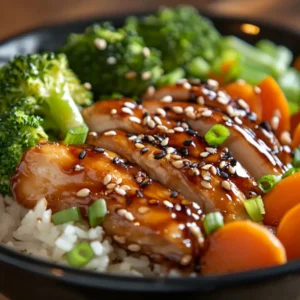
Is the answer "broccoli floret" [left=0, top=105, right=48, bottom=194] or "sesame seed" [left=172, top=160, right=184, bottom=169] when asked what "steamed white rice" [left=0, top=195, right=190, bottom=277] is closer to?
"broccoli floret" [left=0, top=105, right=48, bottom=194]

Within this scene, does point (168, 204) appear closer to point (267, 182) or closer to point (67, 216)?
point (67, 216)

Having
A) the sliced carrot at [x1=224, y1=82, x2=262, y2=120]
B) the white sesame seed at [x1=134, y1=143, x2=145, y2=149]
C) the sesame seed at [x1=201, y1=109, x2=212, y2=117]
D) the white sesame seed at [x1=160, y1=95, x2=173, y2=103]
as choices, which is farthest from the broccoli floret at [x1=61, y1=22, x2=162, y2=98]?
the white sesame seed at [x1=134, y1=143, x2=145, y2=149]

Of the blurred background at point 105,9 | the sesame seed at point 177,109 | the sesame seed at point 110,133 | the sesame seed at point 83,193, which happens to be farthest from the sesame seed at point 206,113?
the blurred background at point 105,9

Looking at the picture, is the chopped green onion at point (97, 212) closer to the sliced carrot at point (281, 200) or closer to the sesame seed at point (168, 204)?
the sesame seed at point (168, 204)

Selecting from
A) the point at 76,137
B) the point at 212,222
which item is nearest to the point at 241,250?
the point at 212,222

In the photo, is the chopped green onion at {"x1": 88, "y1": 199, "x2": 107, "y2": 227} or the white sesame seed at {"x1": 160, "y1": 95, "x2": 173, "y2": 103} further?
the white sesame seed at {"x1": 160, "y1": 95, "x2": 173, "y2": 103}
